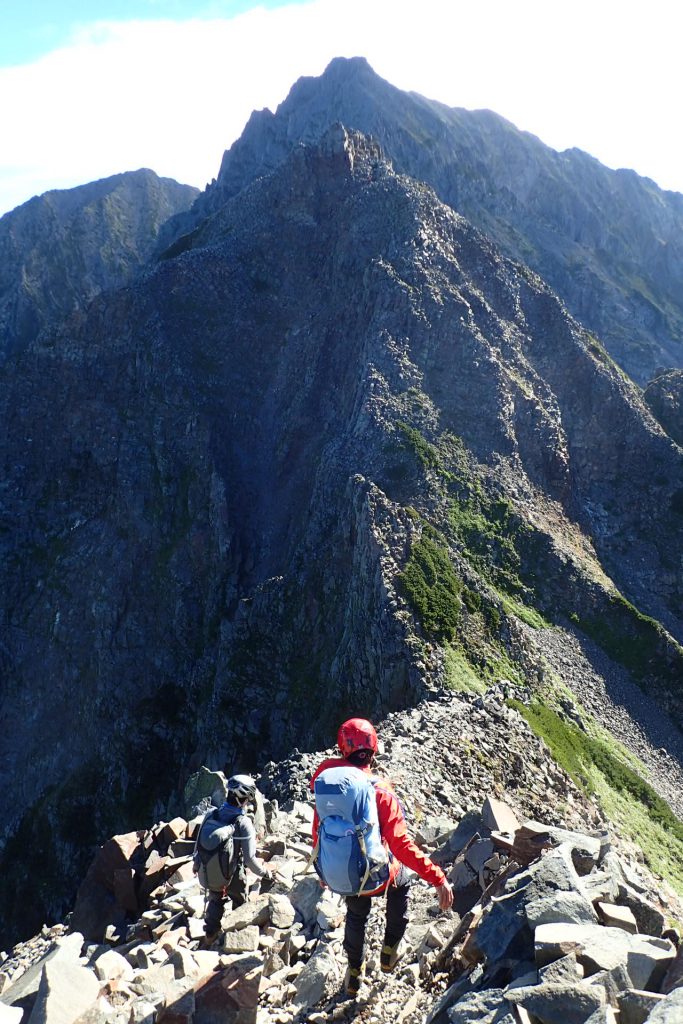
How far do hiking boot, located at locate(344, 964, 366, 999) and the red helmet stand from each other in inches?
139

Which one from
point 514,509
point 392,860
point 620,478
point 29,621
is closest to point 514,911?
point 392,860

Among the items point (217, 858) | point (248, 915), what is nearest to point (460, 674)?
point (248, 915)

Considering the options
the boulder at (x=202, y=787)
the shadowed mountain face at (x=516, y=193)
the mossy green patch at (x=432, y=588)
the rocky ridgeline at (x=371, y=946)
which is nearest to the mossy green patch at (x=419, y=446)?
the mossy green patch at (x=432, y=588)

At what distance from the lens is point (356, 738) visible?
32.2 ft

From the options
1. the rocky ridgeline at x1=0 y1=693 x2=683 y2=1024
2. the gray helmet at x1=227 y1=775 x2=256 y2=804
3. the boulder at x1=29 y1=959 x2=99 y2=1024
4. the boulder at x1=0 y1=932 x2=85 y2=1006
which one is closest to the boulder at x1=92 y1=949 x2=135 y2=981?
the rocky ridgeline at x1=0 y1=693 x2=683 y2=1024

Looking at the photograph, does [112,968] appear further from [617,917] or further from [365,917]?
[617,917]

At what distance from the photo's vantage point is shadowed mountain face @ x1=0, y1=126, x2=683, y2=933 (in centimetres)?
4928

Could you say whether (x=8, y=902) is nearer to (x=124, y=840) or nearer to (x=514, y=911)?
(x=124, y=840)

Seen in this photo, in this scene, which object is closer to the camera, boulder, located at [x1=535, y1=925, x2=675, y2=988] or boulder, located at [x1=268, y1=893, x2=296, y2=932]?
boulder, located at [x1=535, y1=925, x2=675, y2=988]

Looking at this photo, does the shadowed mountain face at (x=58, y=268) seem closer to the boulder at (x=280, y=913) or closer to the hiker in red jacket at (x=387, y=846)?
the boulder at (x=280, y=913)

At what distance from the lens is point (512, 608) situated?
174 feet

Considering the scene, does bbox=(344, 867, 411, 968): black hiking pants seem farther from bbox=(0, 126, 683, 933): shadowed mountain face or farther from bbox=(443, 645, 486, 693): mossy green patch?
bbox=(0, 126, 683, 933): shadowed mountain face

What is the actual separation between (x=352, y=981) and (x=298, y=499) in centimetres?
5820

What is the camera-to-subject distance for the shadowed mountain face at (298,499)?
49.3 m
